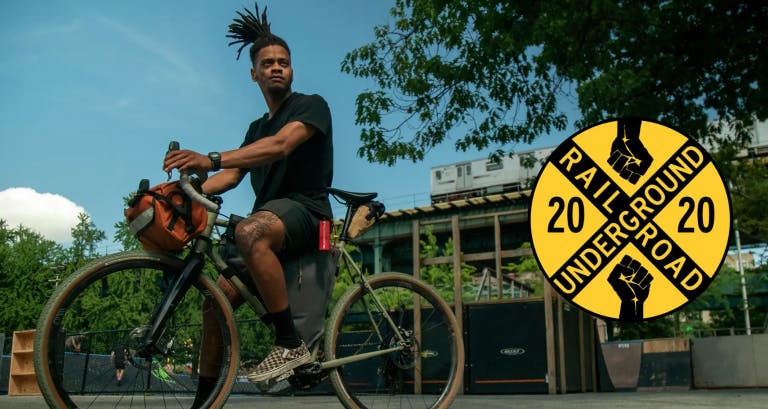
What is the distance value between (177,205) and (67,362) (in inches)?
31.2

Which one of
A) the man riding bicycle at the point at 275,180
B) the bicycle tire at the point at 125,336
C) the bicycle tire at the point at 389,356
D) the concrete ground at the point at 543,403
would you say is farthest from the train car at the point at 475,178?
the bicycle tire at the point at 125,336

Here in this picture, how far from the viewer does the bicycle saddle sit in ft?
12.5

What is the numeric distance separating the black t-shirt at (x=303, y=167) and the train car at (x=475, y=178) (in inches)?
1908

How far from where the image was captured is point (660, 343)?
17.0 m

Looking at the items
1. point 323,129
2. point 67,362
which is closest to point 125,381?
point 67,362

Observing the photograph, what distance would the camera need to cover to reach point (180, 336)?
3326mm

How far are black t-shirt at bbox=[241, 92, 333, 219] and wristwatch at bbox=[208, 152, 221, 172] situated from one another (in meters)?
0.48

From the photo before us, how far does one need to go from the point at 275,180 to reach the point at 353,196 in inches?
18.0

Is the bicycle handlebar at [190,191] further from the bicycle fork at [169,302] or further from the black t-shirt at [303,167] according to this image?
the black t-shirt at [303,167]

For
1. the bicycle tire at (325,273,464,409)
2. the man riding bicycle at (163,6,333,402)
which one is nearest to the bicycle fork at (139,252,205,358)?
the man riding bicycle at (163,6,333,402)

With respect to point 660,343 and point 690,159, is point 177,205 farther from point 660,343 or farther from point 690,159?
point 660,343

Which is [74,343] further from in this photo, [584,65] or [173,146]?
[584,65]

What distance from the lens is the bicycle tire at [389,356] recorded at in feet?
12.4

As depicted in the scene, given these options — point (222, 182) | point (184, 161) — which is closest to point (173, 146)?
point (184, 161)
